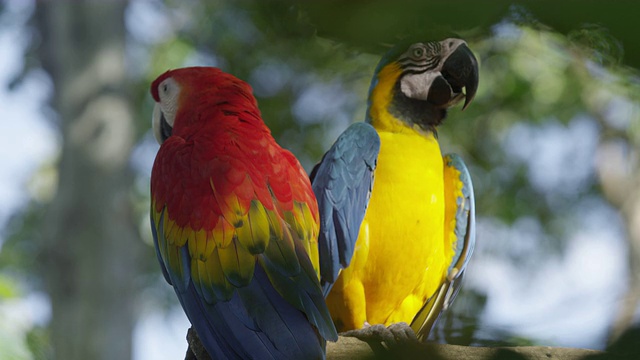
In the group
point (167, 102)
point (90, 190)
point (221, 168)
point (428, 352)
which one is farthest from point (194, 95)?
point (90, 190)

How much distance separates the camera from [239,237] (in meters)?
1.09

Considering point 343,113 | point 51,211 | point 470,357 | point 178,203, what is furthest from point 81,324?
point 470,357

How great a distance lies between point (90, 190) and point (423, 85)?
2.85 meters

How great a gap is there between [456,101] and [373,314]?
1.60ft

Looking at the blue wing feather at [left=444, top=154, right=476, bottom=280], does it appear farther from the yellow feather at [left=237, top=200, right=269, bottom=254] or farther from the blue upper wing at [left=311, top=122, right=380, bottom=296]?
the yellow feather at [left=237, top=200, right=269, bottom=254]

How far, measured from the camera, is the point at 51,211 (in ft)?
13.5

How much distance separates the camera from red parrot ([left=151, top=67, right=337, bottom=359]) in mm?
1033

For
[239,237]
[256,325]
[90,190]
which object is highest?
[90,190]

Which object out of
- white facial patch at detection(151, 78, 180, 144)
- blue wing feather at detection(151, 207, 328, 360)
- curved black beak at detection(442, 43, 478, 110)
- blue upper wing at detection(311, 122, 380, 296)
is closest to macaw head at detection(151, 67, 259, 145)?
white facial patch at detection(151, 78, 180, 144)

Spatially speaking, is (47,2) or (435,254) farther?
(47,2)

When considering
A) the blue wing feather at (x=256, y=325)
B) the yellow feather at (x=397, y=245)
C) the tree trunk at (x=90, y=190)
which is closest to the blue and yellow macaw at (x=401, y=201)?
the yellow feather at (x=397, y=245)

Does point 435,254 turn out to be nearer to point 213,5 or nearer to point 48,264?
point 213,5

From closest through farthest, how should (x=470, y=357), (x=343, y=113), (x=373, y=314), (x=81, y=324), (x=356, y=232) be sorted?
(x=470, y=357), (x=356, y=232), (x=373, y=314), (x=343, y=113), (x=81, y=324)

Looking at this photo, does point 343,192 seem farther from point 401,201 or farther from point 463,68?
point 463,68
